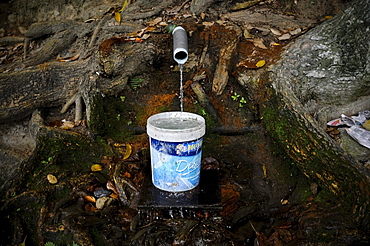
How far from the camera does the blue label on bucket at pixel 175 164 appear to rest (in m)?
2.86

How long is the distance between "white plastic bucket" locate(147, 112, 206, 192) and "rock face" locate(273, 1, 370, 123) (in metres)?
1.30

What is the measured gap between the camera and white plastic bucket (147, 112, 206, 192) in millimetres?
2803

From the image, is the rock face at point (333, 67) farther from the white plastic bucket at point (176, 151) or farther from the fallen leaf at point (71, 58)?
the fallen leaf at point (71, 58)

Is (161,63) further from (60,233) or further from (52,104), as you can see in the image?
(60,233)

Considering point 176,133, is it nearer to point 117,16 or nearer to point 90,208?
point 90,208

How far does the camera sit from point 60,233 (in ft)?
9.78

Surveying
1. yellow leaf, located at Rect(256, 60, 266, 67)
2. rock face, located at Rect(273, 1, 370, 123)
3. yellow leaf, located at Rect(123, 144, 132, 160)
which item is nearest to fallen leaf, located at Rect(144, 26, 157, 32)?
yellow leaf, located at Rect(256, 60, 266, 67)

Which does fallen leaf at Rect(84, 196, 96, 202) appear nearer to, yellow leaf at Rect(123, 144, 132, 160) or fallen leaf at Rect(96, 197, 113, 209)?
fallen leaf at Rect(96, 197, 113, 209)

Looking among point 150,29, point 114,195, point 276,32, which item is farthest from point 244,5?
point 114,195

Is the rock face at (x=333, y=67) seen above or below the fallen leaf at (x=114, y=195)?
above

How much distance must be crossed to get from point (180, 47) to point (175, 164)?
1.29 meters

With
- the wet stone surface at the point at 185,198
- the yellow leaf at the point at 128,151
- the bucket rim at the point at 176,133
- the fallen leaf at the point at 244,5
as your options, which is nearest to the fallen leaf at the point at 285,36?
the fallen leaf at the point at 244,5

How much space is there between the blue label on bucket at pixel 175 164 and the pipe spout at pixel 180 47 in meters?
1.05

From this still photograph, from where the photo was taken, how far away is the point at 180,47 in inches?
134
